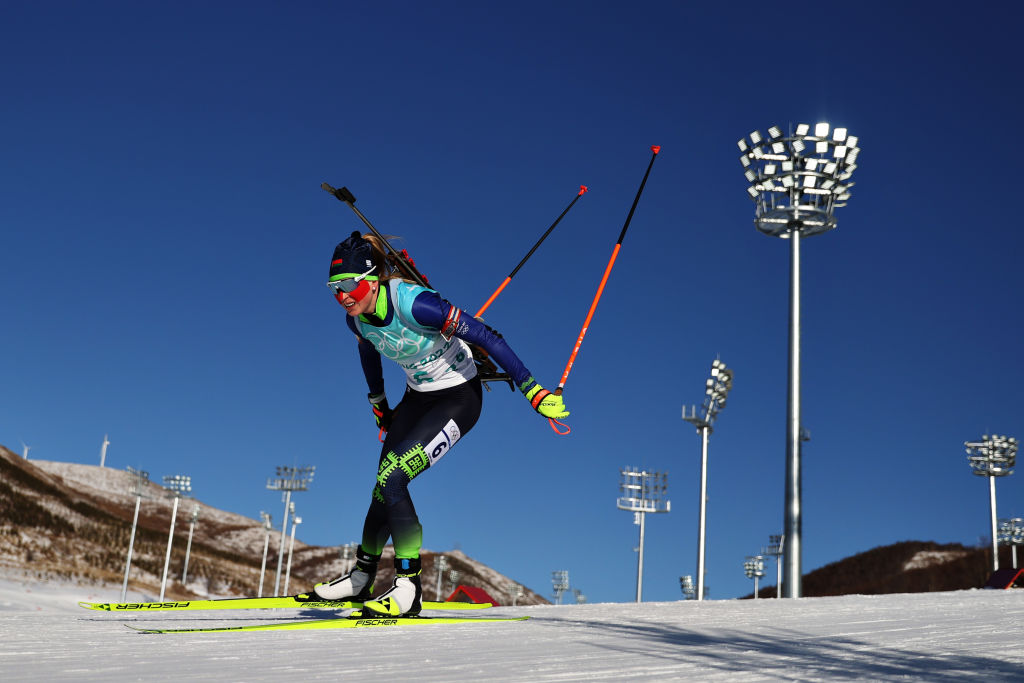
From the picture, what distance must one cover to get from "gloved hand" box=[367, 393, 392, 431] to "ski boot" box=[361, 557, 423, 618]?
3.74ft

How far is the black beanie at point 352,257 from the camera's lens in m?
5.07

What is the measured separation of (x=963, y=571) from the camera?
72.2 metres

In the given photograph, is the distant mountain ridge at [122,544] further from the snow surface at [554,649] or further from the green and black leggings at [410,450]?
the snow surface at [554,649]

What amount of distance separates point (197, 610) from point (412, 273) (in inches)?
95.4

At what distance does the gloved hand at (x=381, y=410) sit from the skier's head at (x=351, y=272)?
3.56ft

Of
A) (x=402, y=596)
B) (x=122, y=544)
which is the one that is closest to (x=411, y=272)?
(x=402, y=596)

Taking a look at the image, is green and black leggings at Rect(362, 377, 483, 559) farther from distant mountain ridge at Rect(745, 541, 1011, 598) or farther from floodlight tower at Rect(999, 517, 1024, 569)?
distant mountain ridge at Rect(745, 541, 1011, 598)

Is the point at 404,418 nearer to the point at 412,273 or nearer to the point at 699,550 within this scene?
the point at 412,273

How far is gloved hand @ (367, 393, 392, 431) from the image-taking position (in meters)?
6.01

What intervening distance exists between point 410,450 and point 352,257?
1144 millimetres

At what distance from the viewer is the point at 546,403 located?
5.07 meters

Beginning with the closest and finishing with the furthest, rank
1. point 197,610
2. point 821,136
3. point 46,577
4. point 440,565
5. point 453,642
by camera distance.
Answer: point 453,642
point 197,610
point 821,136
point 46,577
point 440,565

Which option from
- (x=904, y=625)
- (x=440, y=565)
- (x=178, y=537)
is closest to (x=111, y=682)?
(x=904, y=625)

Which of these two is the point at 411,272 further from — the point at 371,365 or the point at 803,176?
the point at 803,176
